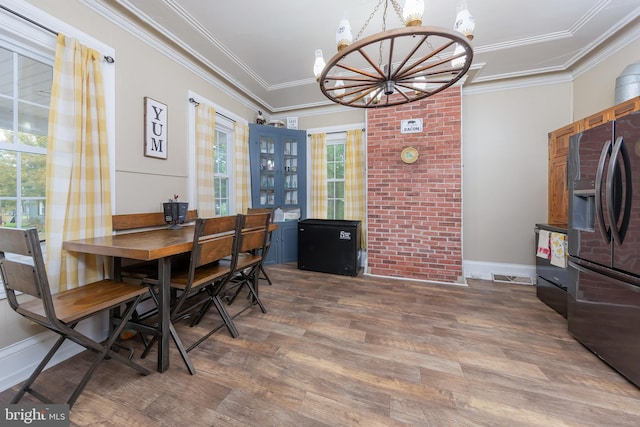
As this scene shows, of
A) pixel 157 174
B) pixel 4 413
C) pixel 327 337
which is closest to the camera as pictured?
pixel 4 413

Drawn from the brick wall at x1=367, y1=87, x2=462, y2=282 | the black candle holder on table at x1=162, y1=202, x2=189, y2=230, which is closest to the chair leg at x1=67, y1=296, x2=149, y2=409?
the black candle holder on table at x1=162, y1=202, x2=189, y2=230

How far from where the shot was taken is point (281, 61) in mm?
2869

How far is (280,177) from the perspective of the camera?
3982 mm

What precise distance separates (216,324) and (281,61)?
2.98 metres

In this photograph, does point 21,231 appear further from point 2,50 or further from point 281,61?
point 281,61

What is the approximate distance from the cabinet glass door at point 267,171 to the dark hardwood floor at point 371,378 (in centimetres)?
208

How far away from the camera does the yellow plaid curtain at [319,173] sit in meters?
4.00

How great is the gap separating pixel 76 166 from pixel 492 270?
458cm

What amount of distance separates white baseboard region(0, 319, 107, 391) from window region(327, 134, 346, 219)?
326cm

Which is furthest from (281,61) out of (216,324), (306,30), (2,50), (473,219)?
(473,219)

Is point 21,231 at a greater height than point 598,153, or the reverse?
point 598,153

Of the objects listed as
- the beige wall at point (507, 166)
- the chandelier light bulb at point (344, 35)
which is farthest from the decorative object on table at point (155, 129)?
the beige wall at point (507, 166)

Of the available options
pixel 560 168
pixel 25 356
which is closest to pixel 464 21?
pixel 560 168

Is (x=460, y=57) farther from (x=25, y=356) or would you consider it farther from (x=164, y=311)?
(x=25, y=356)
